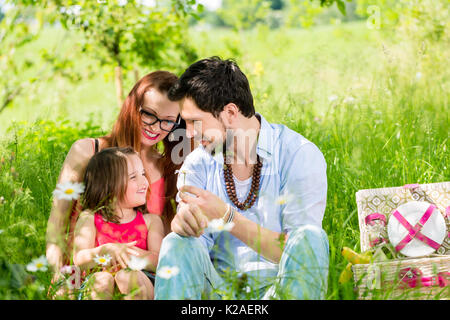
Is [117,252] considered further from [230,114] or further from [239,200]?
[230,114]

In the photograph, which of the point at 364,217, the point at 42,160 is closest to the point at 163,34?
the point at 42,160

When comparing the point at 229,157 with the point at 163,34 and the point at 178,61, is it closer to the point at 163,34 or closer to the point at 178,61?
the point at 163,34

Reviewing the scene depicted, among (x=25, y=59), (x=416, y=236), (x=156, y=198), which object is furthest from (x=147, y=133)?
(x=25, y=59)

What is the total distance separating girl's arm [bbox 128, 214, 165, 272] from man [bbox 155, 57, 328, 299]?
10.6 inches

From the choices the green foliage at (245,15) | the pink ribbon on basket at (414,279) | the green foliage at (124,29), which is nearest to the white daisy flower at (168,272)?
the pink ribbon on basket at (414,279)

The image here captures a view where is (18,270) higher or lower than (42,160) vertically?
lower

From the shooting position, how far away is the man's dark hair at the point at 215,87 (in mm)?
2453

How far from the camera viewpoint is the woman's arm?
246 cm

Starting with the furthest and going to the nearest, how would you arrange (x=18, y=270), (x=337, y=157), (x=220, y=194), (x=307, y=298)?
(x=337, y=157) < (x=220, y=194) < (x=18, y=270) < (x=307, y=298)

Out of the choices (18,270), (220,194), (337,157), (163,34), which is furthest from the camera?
(163,34)

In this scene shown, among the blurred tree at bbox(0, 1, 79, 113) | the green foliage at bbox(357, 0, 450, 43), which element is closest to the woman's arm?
the blurred tree at bbox(0, 1, 79, 113)

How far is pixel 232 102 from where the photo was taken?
2.48m

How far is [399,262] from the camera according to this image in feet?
6.60
